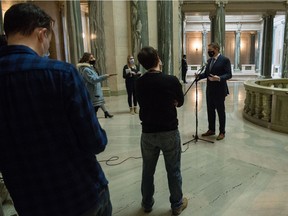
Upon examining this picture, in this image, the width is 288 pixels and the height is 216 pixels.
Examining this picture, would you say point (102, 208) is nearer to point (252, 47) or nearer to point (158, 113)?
point (158, 113)

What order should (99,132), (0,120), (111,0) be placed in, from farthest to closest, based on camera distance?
(111,0)
(99,132)
(0,120)

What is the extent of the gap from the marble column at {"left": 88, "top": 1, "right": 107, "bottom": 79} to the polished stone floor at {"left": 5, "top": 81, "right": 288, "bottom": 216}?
503cm

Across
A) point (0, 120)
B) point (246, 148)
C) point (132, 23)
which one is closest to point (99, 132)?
point (0, 120)

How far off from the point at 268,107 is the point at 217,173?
293 centimetres

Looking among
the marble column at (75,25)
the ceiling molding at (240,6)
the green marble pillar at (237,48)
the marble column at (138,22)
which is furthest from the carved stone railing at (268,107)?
the green marble pillar at (237,48)

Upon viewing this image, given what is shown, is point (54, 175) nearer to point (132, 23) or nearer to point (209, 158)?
point (209, 158)

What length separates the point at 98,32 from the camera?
10.4m

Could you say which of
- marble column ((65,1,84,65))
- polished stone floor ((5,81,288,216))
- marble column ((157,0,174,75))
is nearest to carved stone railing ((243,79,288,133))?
polished stone floor ((5,81,288,216))

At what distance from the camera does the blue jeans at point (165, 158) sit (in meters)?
2.57

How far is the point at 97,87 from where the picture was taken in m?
5.88

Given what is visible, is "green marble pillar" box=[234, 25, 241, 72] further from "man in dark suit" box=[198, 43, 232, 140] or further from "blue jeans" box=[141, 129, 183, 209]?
"blue jeans" box=[141, 129, 183, 209]

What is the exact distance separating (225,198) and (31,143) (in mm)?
2596

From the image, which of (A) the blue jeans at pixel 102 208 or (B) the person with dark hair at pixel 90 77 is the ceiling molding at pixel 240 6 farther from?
(A) the blue jeans at pixel 102 208

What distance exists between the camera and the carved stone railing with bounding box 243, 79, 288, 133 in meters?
5.66
